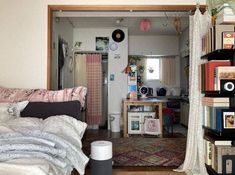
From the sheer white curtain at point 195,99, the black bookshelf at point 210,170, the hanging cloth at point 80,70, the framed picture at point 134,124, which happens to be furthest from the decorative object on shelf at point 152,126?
the black bookshelf at point 210,170

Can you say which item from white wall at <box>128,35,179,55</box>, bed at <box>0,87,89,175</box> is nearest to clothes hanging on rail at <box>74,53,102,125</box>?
white wall at <box>128,35,179,55</box>

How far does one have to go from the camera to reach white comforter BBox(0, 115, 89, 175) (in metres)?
1.12

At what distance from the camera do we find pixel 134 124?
15.8 feet

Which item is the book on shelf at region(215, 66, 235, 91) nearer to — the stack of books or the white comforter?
the stack of books

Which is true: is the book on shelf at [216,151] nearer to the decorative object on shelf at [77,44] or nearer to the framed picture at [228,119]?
the framed picture at [228,119]

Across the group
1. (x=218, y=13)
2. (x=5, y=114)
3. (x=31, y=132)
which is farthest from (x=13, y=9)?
(x=218, y=13)

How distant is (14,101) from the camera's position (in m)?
2.38

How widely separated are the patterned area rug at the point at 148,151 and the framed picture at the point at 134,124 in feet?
0.87

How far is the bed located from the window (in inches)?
177

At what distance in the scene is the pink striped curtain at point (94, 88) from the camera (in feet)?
18.3

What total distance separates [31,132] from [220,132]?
188 cm

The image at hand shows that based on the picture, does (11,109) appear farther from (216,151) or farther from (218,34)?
(218,34)

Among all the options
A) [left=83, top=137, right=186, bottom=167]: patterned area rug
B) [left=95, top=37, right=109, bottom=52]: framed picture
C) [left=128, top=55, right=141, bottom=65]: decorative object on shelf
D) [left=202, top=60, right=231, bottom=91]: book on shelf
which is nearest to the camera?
[left=202, top=60, right=231, bottom=91]: book on shelf

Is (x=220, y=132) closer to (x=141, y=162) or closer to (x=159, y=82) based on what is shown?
(x=141, y=162)
